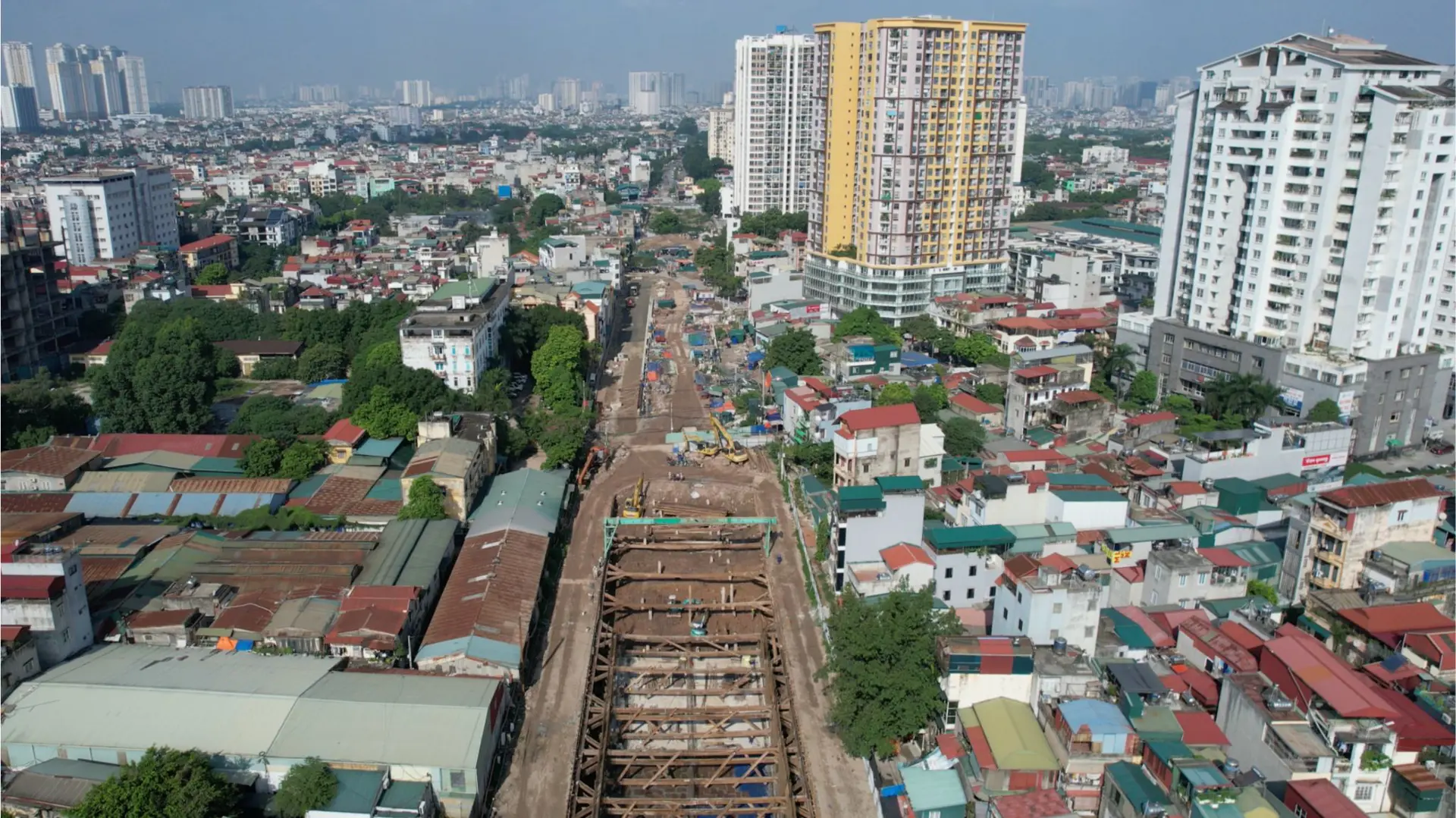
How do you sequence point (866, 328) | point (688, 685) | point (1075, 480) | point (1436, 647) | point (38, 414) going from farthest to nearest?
1. point (866, 328)
2. point (38, 414)
3. point (1075, 480)
4. point (688, 685)
5. point (1436, 647)

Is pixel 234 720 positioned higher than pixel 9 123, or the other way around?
pixel 9 123

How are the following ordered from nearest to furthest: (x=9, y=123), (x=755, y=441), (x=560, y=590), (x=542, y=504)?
1. (x=560, y=590)
2. (x=542, y=504)
3. (x=755, y=441)
4. (x=9, y=123)

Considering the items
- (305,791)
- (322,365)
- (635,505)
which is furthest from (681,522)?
(322,365)

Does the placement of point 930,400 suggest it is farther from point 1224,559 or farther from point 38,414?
point 38,414

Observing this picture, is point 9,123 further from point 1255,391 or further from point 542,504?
point 1255,391

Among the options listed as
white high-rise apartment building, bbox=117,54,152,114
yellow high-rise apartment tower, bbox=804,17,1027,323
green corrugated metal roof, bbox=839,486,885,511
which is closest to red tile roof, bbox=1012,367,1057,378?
green corrugated metal roof, bbox=839,486,885,511

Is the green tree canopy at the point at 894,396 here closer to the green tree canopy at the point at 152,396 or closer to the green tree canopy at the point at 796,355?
the green tree canopy at the point at 796,355

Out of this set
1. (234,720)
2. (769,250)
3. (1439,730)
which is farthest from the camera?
(769,250)

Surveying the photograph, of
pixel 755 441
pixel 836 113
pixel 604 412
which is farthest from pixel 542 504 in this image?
pixel 836 113
